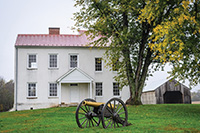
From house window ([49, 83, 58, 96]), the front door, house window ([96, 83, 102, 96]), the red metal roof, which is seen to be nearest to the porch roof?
house window ([49, 83, 58, 96])

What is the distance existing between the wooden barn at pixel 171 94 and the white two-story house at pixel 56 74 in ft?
30.4

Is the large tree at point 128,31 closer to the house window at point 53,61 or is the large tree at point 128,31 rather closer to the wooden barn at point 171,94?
the house window at point 53,61

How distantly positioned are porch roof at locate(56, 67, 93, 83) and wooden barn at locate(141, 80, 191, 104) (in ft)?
42.2

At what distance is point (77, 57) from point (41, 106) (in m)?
6.47

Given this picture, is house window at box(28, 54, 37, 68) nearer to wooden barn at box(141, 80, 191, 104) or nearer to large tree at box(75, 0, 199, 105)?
large tree at box(75, 0, 199, 105)

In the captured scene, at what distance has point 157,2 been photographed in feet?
54.2

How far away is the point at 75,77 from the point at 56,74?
2.48 metres

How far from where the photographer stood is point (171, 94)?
4122 centimetres

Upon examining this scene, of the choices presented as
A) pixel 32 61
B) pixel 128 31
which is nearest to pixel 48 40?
pixel 32 61

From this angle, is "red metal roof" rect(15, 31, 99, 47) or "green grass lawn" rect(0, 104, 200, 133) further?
"red metal roof" rect(15, 31, 99, 47)

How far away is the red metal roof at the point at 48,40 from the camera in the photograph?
32.3 meters

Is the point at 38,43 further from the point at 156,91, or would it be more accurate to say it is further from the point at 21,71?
the point at 156,91

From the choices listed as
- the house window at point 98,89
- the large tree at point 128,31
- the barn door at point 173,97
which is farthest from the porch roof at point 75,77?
the barn door at point 173,97

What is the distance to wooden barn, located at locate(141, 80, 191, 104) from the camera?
132 ft
